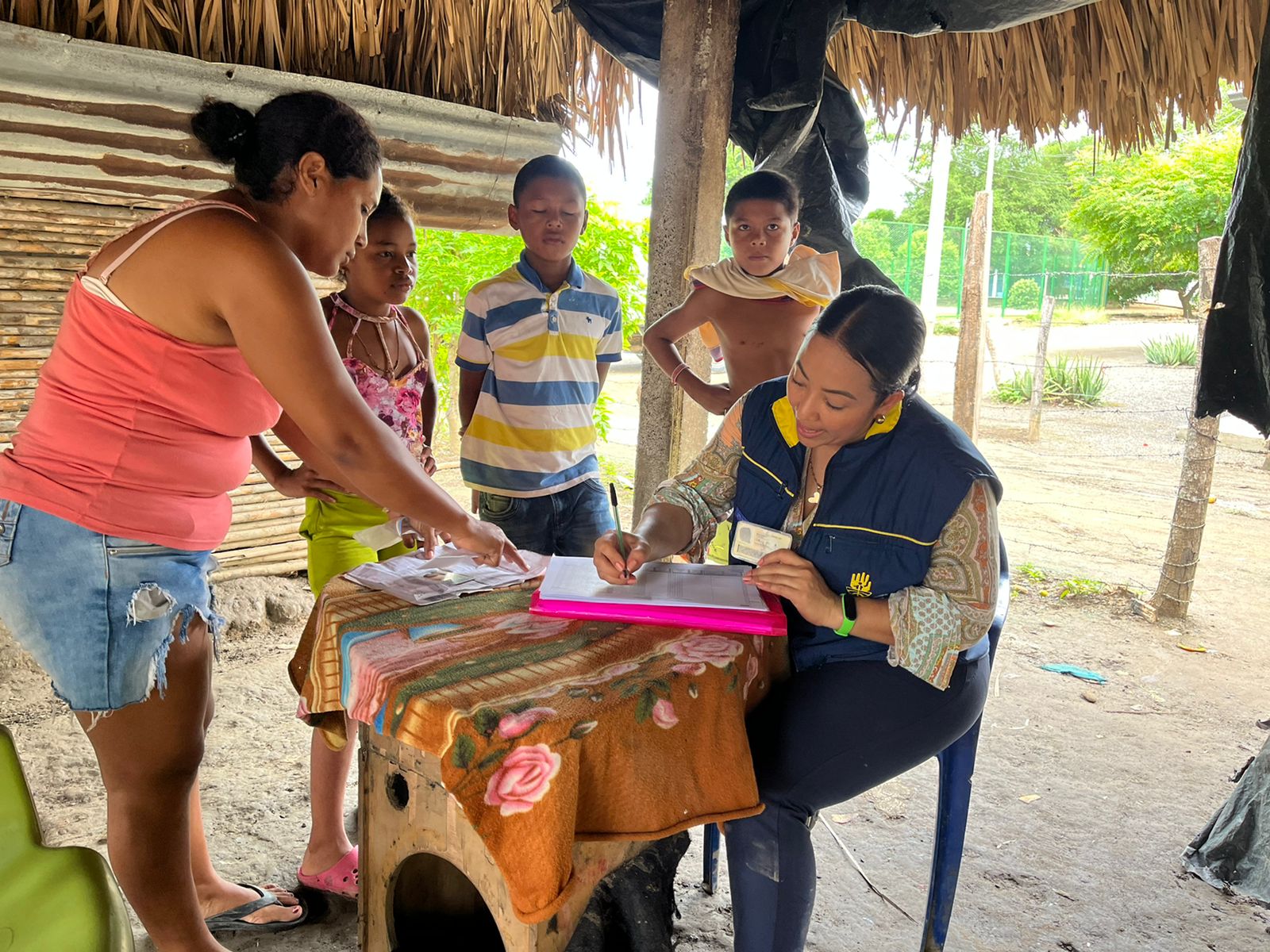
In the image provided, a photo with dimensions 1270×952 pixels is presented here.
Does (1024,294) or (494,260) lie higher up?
(1024,294)

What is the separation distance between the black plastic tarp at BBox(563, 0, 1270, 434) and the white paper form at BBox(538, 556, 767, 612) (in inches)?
60.9

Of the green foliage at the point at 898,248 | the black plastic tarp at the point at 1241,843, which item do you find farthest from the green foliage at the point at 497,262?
the green foliage at the point at 898,248

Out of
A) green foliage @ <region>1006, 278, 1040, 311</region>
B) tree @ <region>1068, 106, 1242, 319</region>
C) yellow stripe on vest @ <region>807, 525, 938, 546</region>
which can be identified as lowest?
yellow stripe on vest @ <region>807, 525, 938, 546</region>

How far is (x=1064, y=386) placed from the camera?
1461cm

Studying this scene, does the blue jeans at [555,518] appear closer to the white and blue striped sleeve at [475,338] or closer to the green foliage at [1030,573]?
the white and blue striped sleeve at [475,338]

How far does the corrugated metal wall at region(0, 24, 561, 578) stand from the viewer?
3346mm

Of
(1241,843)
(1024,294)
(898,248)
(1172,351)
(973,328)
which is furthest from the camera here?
(1024,294)

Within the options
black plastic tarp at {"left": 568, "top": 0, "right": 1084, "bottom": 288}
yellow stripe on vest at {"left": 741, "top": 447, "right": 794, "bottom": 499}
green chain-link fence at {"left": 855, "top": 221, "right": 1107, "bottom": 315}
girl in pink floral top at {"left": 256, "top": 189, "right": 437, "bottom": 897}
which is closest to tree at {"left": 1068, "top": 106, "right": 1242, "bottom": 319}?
green chain-link fence at {"left": 855, "top": 221, "right": 1107, "bottom": 315}

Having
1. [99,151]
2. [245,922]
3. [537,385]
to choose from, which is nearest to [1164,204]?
[537,385]

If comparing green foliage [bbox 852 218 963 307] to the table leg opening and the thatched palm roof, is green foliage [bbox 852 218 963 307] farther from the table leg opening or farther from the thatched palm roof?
the table leg opening

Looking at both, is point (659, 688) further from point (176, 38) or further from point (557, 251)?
point (176, 38)

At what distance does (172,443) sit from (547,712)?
91 cm

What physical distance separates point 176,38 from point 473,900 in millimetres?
3296

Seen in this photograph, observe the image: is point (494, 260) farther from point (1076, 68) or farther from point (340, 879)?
point (340, 879)
